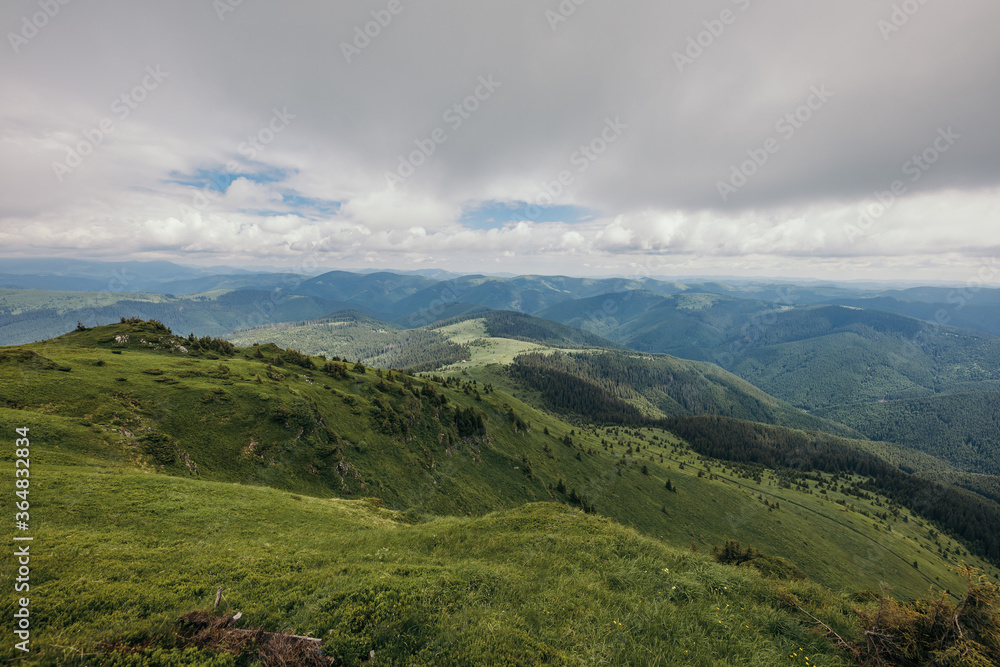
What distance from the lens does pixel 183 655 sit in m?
9.00

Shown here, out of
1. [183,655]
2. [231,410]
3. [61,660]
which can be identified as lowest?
[231,410]

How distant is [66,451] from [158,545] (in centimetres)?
1953

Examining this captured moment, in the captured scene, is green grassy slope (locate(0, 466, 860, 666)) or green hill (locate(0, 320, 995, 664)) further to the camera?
green hill (locate(0, 320, 995, 664))

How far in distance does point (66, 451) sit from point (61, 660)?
29.6m

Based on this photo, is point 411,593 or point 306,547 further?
point 306,547

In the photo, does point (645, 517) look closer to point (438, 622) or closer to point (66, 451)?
point (438, 622)

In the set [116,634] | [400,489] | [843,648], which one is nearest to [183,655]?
[116,634]

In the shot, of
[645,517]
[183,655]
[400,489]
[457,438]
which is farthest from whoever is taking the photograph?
[645,517]

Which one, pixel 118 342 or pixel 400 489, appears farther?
pixel 118 342

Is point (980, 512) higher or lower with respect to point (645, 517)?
lower

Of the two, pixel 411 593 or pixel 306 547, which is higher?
pixel 411 593

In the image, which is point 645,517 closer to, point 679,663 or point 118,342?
point 679,663

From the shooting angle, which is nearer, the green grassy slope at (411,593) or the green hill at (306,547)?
the green grassy slope at (411,593)

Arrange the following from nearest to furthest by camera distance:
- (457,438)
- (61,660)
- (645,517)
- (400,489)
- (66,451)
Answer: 1. (61,660)
2. (66,451)
3. (400,489)
4. (457,438)
5. (645,517)
